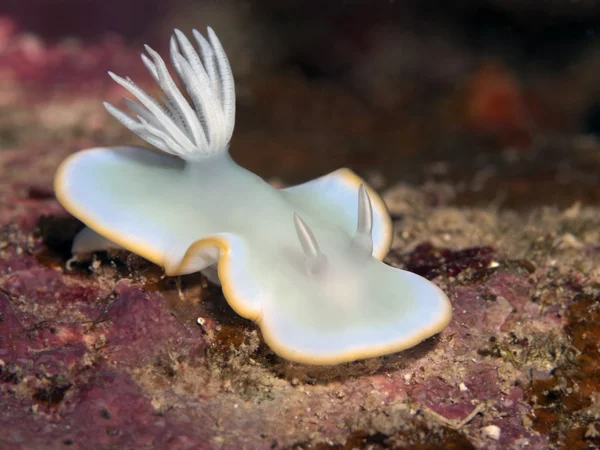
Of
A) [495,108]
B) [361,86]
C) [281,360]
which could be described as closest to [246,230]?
[281,360]

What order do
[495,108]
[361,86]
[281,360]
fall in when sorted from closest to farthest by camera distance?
[281,360], [495,108], [361,86]

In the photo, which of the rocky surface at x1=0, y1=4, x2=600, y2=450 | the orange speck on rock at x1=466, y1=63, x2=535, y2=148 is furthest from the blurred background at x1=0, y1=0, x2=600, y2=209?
the rocky surface at x1=0, y1=4, x2=600, y2=450

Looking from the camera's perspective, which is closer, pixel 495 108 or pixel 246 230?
pixel 246 230

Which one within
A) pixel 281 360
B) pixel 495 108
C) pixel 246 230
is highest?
pixel 246 230

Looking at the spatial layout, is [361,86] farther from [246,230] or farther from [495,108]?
[246,230]

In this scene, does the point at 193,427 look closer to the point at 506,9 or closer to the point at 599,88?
the point at 506,9

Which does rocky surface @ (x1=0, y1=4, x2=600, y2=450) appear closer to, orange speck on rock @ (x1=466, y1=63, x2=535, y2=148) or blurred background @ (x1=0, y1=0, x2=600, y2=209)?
blurred background @ (x1=0, y1=0, x2=600, y2=209)

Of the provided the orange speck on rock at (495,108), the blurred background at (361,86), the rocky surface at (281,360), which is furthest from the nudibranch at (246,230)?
the orange speck on rock at (495,108)

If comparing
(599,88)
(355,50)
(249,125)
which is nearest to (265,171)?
(249,125)

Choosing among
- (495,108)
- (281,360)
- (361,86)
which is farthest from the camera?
(361,86)
